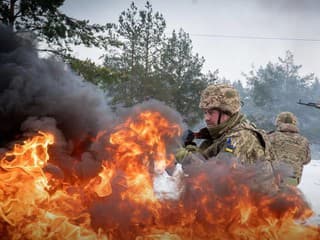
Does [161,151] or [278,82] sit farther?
[278,82]

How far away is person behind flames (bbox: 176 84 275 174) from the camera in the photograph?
454 centimetres

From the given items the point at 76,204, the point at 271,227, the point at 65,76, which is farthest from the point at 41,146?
the point at 271,227

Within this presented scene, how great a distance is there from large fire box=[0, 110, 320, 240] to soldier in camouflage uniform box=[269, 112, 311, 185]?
99.4 inches

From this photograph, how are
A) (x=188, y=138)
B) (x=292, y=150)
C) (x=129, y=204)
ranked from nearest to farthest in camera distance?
(x=129, y=204), (x=188, y=138), (x=292, y=150)

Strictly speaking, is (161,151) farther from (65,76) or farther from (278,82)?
(278,82)

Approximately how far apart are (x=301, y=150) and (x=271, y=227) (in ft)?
10.6

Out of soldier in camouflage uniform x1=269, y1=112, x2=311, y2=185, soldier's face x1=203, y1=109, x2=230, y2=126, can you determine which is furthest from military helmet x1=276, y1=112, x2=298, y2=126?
soldier's face x1=203, y1=109, x2=230, y2=126

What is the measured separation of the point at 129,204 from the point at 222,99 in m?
1.65

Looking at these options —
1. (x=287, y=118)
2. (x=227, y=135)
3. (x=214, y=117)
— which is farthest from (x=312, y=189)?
(x=227, y=135)

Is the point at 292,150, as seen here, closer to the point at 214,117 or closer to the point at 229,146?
the point at 214,117

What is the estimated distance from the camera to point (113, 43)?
14.8m

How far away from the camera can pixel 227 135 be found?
4738mm

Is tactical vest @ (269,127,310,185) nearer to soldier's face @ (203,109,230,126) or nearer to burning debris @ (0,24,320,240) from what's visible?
burning debris @ (0,24,320,240)

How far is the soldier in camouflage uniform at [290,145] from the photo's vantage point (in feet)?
24.0
